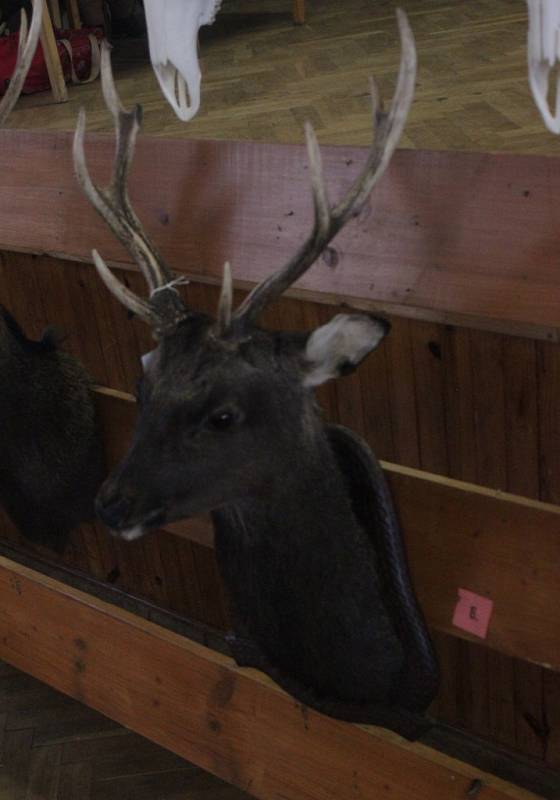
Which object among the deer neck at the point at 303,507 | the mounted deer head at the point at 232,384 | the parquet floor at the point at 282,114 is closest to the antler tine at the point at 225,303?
the mounted deer head at the point at 232,384

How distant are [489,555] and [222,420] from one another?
1.43 feet

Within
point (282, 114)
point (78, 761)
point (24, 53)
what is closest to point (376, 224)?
point (24, 53)

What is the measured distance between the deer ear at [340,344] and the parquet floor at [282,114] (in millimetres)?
687

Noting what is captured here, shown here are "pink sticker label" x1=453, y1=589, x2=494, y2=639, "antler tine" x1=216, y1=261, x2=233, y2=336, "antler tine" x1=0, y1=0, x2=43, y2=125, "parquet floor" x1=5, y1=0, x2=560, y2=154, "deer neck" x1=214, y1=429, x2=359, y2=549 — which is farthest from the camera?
"parquet floor" x1=5, y1=0, x2=560, y2=154

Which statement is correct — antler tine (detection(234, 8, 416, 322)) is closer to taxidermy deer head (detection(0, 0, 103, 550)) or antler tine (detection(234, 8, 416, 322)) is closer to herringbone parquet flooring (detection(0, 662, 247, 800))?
taxidermy deer head (detection(0, 0, 103, 550))

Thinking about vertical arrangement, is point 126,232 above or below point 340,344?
above

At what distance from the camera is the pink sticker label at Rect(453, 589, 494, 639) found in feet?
4.37

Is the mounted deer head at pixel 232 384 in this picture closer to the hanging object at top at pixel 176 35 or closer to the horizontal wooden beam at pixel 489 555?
the horizontal wooden beam at pixel 489 555

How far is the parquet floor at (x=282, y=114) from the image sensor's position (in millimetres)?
1992

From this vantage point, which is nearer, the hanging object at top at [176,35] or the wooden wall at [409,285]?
the wooden wall at [409,285]

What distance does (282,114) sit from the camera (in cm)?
228

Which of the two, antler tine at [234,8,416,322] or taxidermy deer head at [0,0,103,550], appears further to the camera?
taxidermy deer head at [0,0,103,550]

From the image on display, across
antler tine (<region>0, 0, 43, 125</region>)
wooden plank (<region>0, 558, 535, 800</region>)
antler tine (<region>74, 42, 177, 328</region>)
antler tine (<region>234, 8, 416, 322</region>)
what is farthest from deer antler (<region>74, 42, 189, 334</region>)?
wooden plank (<region>0, 558, 535, 800</region>)

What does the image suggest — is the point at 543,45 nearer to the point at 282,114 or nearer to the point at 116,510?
the point at 116,510
